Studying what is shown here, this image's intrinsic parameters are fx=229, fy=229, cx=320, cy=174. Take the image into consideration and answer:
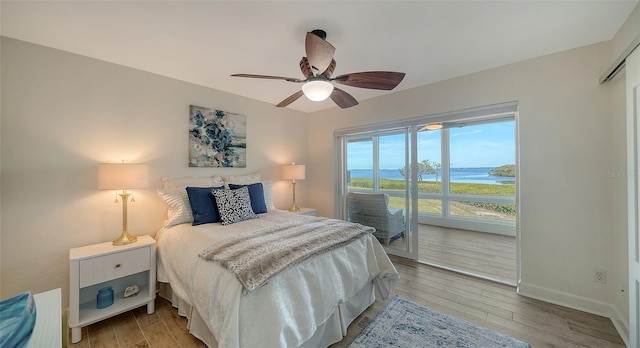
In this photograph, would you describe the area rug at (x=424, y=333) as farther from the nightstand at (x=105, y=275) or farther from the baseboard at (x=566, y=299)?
the nightstand at (x=105, y=275)

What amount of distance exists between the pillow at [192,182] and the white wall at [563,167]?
3295 mm

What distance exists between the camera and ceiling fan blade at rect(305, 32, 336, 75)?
142cm

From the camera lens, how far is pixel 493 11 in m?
1.66

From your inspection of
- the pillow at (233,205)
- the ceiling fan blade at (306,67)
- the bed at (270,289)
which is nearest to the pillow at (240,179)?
the pillow at (233,205)

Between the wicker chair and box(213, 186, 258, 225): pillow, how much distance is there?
185cm

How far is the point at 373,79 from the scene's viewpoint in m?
1.91

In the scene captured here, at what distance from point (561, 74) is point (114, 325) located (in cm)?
476

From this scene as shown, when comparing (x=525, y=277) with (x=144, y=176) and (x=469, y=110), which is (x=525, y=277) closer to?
(x=469, y=110)

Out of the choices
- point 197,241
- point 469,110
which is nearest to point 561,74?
point 469,110

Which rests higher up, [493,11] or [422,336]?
[493,11]

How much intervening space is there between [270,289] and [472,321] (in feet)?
6.03

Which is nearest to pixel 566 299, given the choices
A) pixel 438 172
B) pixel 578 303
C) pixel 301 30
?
pixel 578 303

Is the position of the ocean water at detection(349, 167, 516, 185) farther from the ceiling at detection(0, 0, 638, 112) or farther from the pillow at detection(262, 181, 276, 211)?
the ceiling at detection(0, 0, 638, 112)

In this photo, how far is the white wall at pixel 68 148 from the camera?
6.29ft
